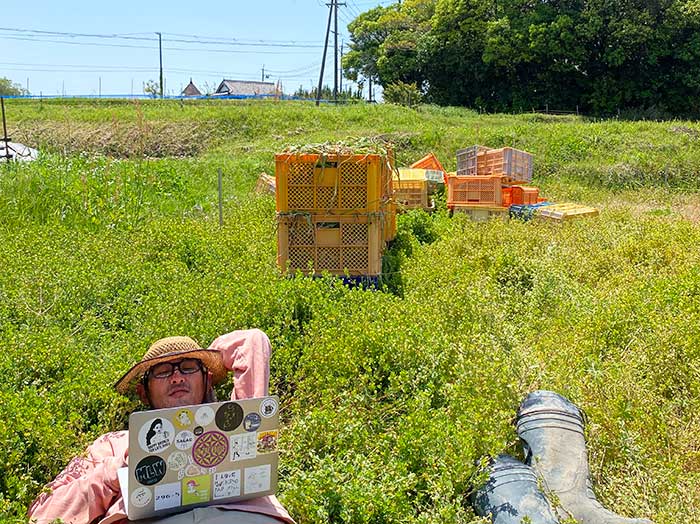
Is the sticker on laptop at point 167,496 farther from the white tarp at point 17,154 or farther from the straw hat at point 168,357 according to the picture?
the white tarp at point 17,154

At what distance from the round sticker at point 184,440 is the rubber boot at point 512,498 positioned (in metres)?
1.33

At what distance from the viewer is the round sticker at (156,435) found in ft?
7.68

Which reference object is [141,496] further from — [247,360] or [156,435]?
[247,360]

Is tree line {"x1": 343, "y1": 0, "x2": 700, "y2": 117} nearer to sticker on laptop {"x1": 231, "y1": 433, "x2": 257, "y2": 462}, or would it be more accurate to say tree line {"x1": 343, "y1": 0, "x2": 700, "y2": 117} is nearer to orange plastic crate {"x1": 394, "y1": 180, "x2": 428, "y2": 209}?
orange plastic crate {"x1": 394, "y1": 180, "x2": 428, "y2": 209}

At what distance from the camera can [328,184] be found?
5.98m

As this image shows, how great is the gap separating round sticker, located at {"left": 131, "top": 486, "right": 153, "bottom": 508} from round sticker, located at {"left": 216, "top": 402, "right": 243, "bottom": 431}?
1.16ft

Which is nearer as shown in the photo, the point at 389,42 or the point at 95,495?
the point at 95,495

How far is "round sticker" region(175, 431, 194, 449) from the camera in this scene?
2395 millimetres

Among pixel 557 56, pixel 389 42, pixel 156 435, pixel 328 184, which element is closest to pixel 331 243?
pixel 328 184

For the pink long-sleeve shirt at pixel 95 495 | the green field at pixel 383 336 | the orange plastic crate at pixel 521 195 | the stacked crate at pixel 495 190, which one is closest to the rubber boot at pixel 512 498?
the green field at pixel 383 336

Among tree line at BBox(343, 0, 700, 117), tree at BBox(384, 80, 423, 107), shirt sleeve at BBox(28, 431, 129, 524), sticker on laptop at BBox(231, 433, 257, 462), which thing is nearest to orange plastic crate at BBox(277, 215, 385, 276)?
shirt sleeve at BBox(28, 431, 129, 524)

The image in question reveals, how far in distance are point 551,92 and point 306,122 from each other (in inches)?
711

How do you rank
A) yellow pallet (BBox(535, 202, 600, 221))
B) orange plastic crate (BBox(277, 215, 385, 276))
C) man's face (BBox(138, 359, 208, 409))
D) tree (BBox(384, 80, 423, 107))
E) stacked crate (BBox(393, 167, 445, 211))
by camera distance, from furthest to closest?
tree (BBox(384, 80, 423, 107))
stacked crate (BBox(393, 167, 445, 211))
yellow pallet (BBox(535, 202, 600, 221))
orange plastic crate (BBox(277, 215, 385, 276))
man's face (BBox(138, 359, 208, 409))

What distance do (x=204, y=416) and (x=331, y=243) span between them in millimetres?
3761
